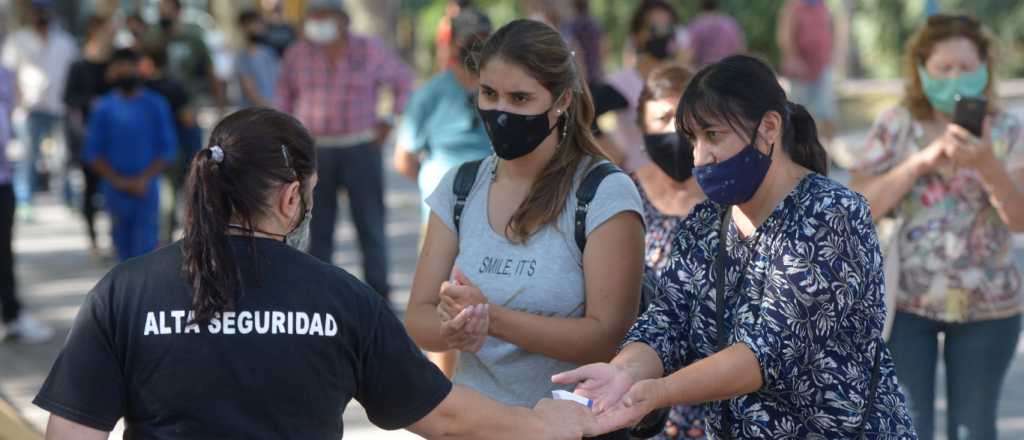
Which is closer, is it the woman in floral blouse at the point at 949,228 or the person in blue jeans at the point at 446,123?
the woman in floral blouse at the point at 949,228

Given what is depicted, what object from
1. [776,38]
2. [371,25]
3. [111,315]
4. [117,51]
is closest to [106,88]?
[117,51]

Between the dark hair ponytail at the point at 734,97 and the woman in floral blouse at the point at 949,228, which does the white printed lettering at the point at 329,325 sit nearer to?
the dark hair ponytail at the point at 734,97

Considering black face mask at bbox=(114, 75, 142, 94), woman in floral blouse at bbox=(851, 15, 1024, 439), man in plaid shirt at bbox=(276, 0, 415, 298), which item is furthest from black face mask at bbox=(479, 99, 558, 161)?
black face mask at bbox=(114, 75, 142, 94)

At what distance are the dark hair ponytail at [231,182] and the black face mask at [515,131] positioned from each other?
0.91 m

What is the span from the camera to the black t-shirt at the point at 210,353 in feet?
9.57

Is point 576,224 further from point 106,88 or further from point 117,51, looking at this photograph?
point 106,88

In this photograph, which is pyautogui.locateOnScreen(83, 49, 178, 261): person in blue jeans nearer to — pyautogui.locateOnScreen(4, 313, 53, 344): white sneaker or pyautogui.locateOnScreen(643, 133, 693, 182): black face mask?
pyautogui.locateOnScreen(4, 313, 53, 344): white sneaker

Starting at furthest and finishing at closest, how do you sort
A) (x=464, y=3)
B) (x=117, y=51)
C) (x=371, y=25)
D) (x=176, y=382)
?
1. (x=371, y=25)
2. (x=117, y=51)
3. (x=464, y=3)
4. (x=176, y=382)

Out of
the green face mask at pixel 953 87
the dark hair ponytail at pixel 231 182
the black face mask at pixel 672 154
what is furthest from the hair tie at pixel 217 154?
the green face mask at pixel 953 87

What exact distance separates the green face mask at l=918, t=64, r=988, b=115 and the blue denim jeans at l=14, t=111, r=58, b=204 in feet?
39.1

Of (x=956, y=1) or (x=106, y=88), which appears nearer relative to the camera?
(x=106, y=88)

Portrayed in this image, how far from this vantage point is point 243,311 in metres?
2.95

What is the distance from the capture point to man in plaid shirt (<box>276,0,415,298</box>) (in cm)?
983

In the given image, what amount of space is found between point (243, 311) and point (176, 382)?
189mm
